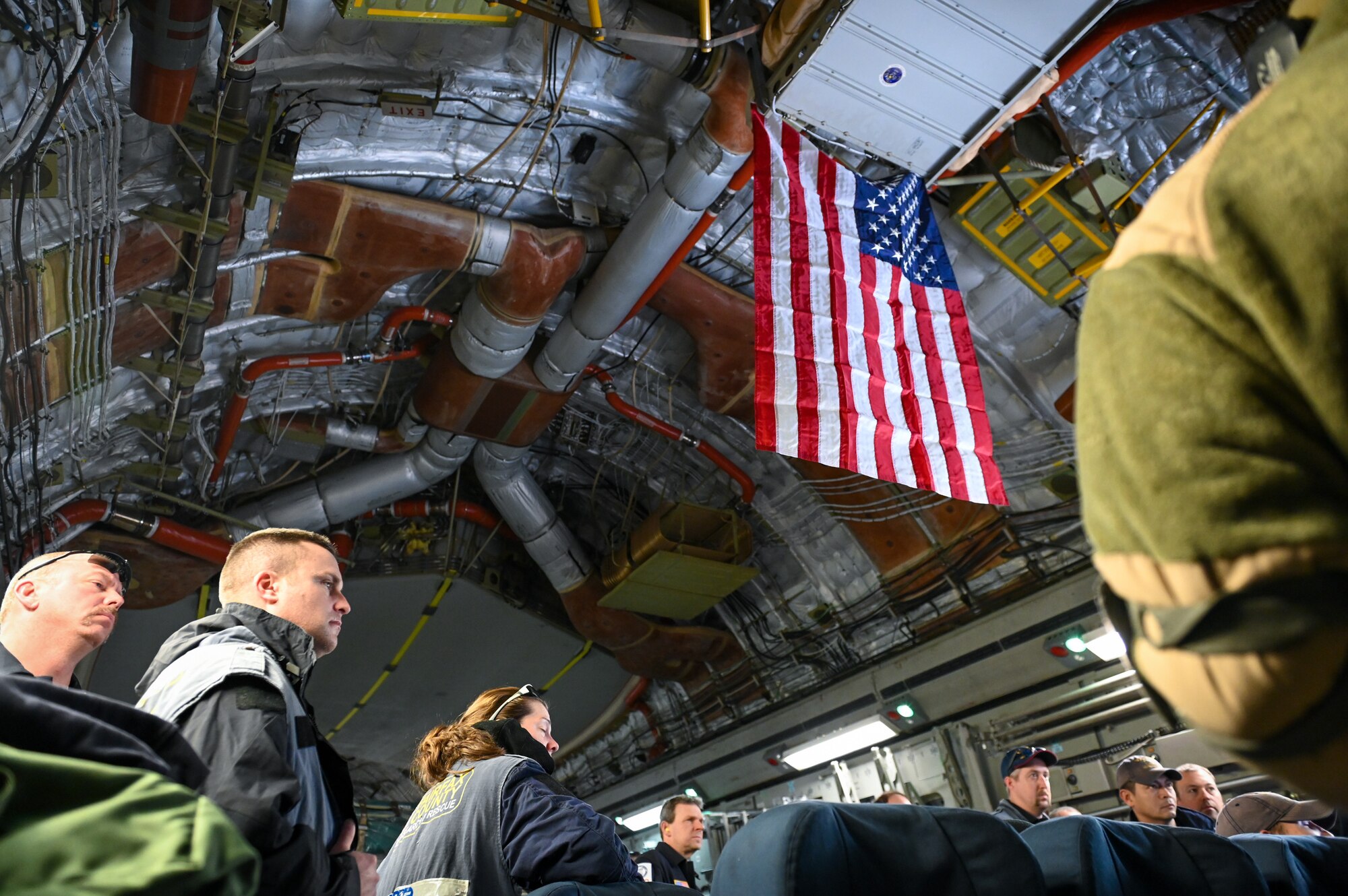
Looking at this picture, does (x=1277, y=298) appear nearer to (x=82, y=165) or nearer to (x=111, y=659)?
(x=82, y=165)

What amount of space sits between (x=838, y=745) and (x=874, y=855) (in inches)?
257

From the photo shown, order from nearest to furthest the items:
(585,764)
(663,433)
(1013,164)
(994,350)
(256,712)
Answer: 1. (256,712)
2. (1013,164)
3. (994,350)
4. (663,433)
5. (585,764)

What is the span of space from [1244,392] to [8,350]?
4.69 metres

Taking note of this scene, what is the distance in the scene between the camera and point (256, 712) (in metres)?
1.78

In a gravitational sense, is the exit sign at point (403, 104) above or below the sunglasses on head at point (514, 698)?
above

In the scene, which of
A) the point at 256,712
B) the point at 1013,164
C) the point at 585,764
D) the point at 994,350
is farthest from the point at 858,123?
the point at 585,764

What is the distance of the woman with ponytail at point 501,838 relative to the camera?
2451 millimetres

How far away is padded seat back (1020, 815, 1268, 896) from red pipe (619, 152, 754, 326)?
3885 mm

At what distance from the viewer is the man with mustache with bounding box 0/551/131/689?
2490 mm

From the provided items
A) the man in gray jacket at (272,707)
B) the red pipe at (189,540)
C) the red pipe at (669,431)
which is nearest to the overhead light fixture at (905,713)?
the red pipe at (669,431)

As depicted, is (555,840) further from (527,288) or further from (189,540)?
(189,540)

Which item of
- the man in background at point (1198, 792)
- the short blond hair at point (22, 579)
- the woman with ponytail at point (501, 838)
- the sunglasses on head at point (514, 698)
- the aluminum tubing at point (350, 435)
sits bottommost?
the man in background at point (1198, 792)

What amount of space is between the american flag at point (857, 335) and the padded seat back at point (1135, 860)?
2425 millimetres

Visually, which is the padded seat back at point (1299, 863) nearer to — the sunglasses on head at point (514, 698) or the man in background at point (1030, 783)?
the man in background at point (1030, 783)
